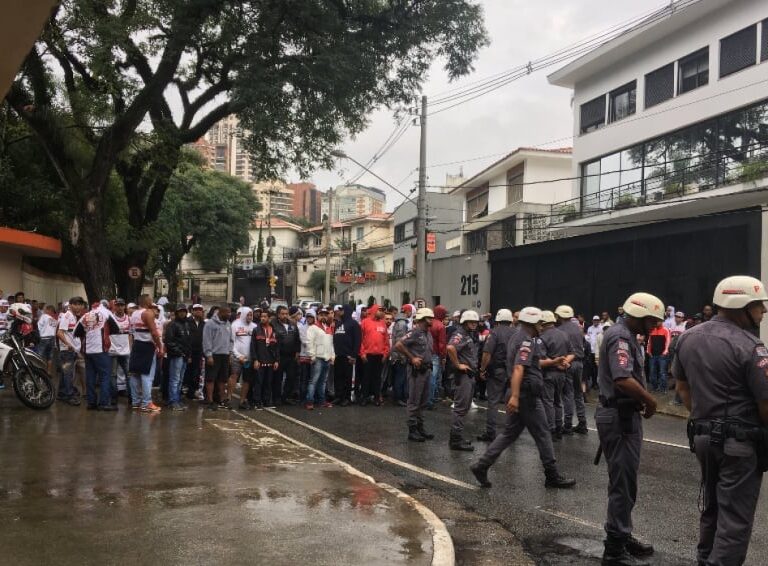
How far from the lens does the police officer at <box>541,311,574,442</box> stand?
9586 mm

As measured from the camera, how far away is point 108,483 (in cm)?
693

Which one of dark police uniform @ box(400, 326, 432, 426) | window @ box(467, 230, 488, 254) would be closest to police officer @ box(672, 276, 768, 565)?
dark police uniform @ box(400, 326, 432, 426)

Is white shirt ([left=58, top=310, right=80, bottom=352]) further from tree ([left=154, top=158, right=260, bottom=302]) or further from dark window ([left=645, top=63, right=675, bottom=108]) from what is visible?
tree ([left=154, top=158, right=260, bottom=302])

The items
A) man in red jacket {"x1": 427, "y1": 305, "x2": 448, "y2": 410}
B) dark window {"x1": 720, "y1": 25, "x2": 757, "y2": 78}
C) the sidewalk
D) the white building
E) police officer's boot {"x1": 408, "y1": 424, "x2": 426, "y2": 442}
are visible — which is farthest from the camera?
dark window {"x1": 720, "y1": 25, "x2": 757, "y2": 78}

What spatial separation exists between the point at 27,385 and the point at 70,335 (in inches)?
51.2

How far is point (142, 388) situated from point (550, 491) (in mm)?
7144

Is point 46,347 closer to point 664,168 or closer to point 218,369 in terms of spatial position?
point 218,369

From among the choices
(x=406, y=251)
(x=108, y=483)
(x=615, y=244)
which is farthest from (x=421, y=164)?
(x=406, y=251)

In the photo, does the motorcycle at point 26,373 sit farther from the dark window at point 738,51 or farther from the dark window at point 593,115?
the dark window at point 593,115

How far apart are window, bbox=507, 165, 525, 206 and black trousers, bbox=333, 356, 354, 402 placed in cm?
2590

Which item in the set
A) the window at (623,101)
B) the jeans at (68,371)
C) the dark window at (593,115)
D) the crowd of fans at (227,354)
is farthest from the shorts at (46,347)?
the dark window at (593,115)

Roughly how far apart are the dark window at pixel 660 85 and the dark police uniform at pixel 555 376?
17.9 metres

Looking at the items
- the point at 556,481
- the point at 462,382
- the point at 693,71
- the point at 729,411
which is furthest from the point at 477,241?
the point at 729,411

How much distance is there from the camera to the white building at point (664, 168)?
2080cm
